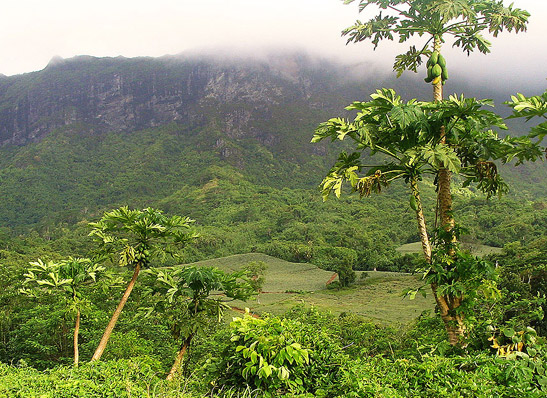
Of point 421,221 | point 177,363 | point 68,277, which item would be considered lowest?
point 177,363

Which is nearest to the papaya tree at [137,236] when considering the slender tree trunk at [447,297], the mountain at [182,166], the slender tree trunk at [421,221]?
the slender tree trunk at [421,221]

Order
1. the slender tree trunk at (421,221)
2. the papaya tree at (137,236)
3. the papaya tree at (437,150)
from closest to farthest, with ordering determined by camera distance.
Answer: the papaya tree at (437,150) → the slender tree trunk at (421,221) → the papaya tree at (137,236)

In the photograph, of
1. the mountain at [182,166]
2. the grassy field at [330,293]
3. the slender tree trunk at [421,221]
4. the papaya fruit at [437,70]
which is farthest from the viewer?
the mountain at [182,166]

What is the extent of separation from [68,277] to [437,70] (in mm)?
6108

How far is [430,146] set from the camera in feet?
13.5

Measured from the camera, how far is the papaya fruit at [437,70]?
189 inches

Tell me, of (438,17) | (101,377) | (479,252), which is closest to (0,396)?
(101,377)

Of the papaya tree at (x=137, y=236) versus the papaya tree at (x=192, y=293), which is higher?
the papaya tree at (x=137, y=236)

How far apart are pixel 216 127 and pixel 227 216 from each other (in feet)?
271

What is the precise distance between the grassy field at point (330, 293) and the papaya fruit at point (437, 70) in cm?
2911

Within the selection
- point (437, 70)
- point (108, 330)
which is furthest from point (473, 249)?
point (108, 330)

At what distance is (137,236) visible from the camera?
6984 mm

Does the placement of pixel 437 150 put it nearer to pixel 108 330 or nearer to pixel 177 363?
pixel 177 363

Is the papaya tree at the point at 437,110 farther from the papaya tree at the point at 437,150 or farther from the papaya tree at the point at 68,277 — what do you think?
the papaya tree at the point at 68,277
